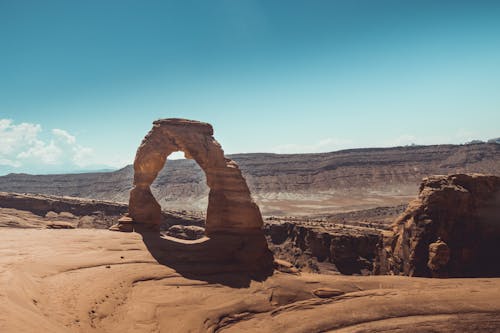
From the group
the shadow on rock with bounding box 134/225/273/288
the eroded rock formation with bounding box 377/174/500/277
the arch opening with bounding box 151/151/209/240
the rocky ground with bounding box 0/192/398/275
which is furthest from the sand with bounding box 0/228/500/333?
the arch opening with bounding box 151/151/209/240

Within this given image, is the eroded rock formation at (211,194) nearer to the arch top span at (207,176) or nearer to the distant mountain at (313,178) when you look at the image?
the arch top span at (207,176)

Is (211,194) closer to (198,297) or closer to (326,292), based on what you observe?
(198,297)

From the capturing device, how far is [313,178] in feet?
383

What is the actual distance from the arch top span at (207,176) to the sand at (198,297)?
3.60 meters

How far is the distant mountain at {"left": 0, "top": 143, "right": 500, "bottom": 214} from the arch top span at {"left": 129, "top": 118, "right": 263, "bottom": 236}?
72.9 meters

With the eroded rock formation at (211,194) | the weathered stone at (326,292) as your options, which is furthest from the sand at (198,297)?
the eroded rock formation at (211,194)

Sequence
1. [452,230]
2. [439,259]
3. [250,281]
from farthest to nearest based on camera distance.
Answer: [452,230] → [439,259] → [250,281]

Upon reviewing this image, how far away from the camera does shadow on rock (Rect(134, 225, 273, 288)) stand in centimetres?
1691

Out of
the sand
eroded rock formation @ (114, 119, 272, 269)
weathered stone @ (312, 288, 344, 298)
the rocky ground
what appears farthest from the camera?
the rocky ground

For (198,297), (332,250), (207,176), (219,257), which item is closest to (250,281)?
(219,257)

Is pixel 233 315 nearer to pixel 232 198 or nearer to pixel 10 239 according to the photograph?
pixel 232 198

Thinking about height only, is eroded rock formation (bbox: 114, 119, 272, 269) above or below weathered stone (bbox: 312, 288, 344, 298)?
above

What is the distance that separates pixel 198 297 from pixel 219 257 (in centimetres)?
402

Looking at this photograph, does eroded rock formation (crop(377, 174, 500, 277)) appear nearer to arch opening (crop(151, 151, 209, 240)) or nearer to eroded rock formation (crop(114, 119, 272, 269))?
eroded rock formation (crop(114, 119, 272, 269))
